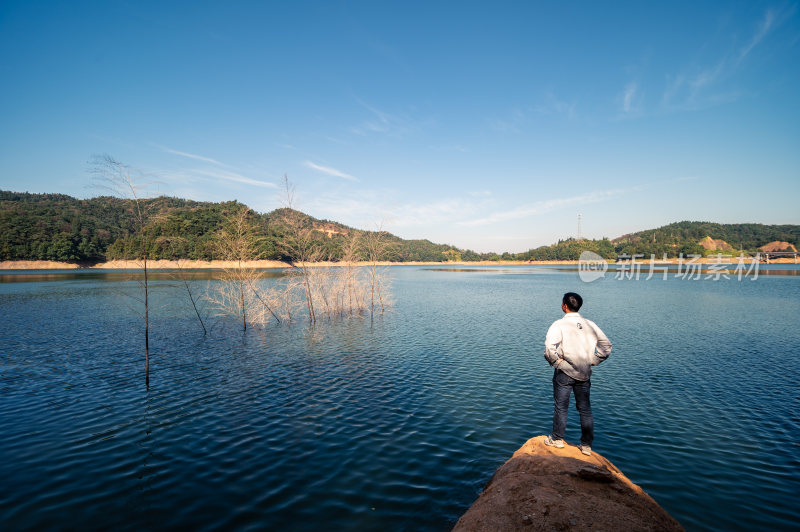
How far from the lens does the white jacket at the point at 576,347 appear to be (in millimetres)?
6676

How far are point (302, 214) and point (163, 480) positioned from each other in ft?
69.8

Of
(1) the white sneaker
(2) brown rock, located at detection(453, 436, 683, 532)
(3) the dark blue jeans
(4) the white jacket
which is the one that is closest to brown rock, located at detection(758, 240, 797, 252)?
(4) the white jacket

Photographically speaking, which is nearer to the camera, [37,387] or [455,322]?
[37,387]

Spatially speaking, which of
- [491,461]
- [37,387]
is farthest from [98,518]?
[37,387]

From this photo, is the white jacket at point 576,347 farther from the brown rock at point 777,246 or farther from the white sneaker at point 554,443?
the brown rock at point 777,246

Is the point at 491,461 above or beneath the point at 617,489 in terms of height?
beneath

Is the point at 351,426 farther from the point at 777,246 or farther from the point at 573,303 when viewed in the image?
the point at 777,246

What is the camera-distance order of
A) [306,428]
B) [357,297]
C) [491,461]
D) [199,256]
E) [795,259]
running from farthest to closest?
[795,259], [199,256], [357,297], [306,428], [491,461]

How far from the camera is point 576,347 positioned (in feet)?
21.9

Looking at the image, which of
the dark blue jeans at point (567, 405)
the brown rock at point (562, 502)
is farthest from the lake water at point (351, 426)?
the dark blue jeans at point (567, 405)

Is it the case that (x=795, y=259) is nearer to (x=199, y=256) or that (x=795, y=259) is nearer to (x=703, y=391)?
(x=703, y=391)

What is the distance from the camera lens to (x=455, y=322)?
28.3m

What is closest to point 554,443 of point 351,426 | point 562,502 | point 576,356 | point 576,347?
point 576,356

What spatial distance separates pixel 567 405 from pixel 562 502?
236 cm
